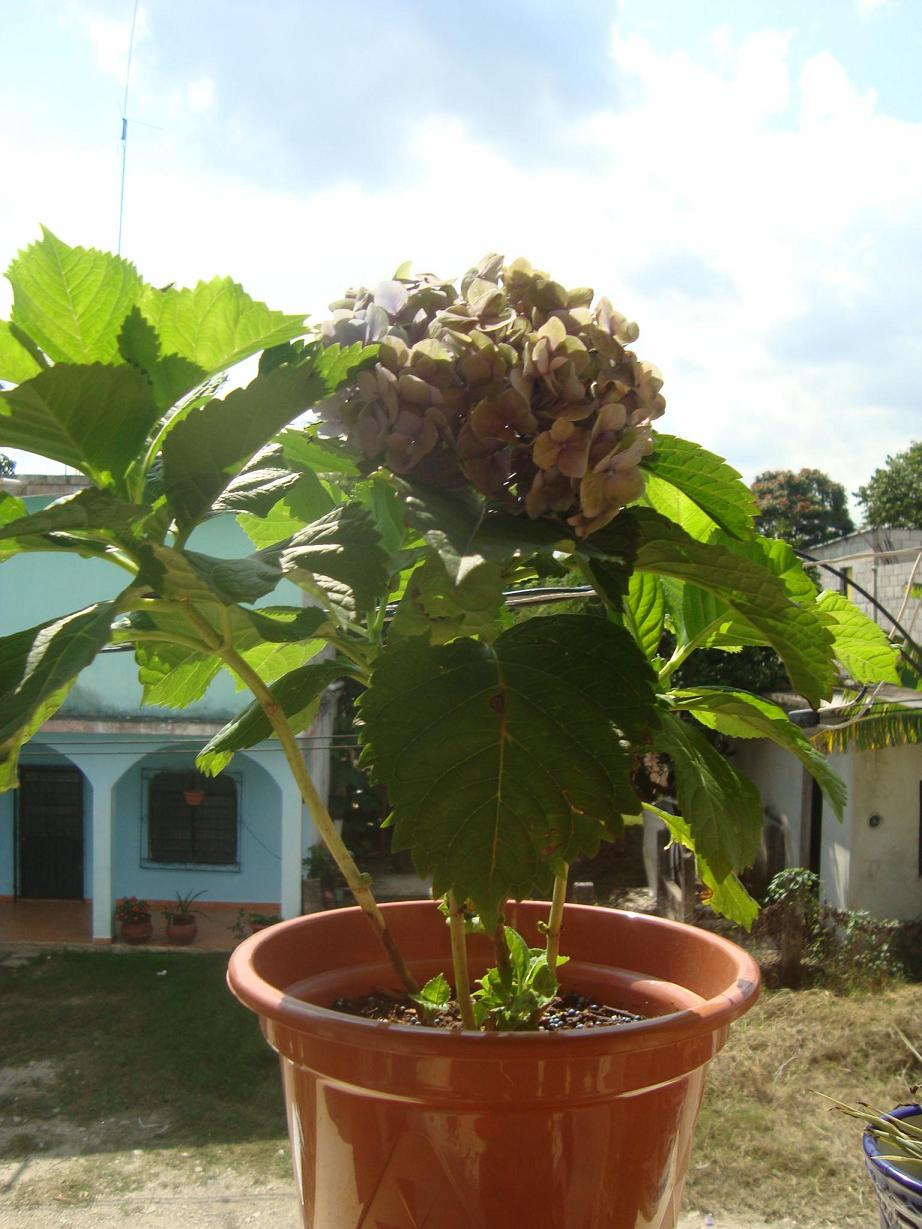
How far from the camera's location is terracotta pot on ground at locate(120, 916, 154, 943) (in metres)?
8.09

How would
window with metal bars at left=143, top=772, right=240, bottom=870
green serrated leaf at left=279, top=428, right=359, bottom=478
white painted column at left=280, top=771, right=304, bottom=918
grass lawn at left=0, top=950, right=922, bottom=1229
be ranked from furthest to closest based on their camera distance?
window with metal bars at left=143, top=772, right=240, bottom=870 < white painted column at left=280, top=771, right=304, bottom=918 < grass lawn at left=0, top=950, right=922, bottom=1229 < green serrated leaf at left=279, top=428, right=359, bottom=478

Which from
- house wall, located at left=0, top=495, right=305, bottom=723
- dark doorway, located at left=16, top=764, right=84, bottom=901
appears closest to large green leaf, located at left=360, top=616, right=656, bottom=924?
house wall, located at left=0, top=495, right=305, bottom=723

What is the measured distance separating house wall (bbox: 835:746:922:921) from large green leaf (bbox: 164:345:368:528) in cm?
698

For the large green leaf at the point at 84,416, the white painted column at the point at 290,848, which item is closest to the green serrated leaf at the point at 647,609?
the large green leaf at the point at 84,416

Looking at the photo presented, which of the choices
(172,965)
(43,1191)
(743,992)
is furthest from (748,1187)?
(172,965)

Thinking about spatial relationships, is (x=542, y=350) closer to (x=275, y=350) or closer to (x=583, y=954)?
(x=275, y=350)

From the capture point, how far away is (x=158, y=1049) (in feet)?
19.5

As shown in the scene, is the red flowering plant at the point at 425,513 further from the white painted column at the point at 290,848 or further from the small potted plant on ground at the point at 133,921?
the small potted plant on ground at the point at 133,921

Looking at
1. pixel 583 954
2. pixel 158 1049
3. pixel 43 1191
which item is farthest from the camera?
pixel 158 1049

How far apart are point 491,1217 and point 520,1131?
1.8 inches

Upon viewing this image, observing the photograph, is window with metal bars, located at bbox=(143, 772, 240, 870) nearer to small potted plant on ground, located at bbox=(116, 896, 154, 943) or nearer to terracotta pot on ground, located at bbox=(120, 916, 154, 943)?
small potted plant on ground, located at bbox=(116, 896, 154, 943)

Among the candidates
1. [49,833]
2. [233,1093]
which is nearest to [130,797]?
[49,833]

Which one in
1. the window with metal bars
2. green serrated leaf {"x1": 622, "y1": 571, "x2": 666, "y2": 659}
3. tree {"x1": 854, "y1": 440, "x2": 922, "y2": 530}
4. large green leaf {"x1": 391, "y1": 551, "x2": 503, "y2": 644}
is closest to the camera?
large green leaf {"x1": 391, "y1": 551, "x2": 503, "y2": 644}

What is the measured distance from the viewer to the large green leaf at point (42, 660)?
1.58 feet
